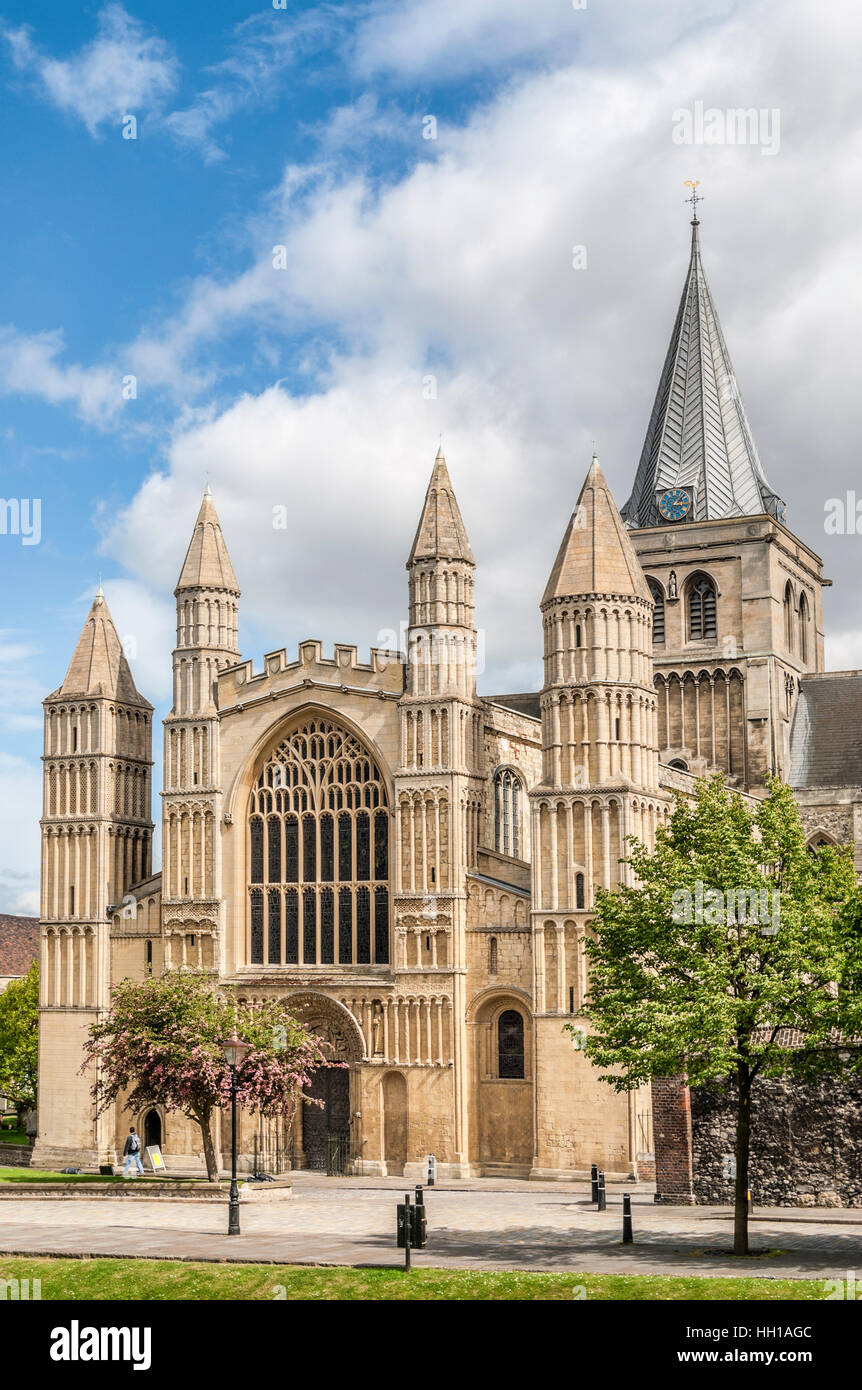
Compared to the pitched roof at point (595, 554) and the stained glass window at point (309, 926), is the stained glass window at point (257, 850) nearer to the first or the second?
the stained glass window at point (309, 926)

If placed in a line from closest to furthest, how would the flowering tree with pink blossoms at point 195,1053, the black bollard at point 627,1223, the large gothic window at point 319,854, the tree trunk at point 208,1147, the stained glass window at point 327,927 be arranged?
the black bollard at point 627,1223 → the tree trunk at point 208,1147 → the flowering tree with pink blossoms at point 195,1053 → the large gothic window at point 319,854 → the stained glass window at point 327,927

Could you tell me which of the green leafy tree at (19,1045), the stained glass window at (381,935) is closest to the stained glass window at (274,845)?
the stained glass window at (381,935)

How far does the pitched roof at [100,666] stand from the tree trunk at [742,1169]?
35.4m

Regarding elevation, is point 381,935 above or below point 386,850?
below

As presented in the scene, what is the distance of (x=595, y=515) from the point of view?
52.5 metres

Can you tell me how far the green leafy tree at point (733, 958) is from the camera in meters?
28.4

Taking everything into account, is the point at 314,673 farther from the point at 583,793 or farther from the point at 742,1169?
the point at 742,1169

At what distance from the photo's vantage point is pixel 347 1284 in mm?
25578

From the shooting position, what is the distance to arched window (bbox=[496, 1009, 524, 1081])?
50.5 meters

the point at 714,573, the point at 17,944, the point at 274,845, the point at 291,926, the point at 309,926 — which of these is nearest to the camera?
the point at 309,926

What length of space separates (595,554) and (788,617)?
2431 cm

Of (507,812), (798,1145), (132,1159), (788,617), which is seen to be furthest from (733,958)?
(788,617)
